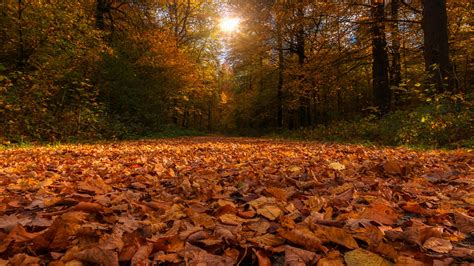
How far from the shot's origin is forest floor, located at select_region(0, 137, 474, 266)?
135 centimetres

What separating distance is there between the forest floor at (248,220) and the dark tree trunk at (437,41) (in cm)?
607

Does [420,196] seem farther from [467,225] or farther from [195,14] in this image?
[195,14]

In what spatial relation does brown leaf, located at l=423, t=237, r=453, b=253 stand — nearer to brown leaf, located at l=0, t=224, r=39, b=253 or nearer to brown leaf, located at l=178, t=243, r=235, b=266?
brown leaf, located at l=178, t=243, r=235, b=266

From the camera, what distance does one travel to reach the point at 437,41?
8516mm

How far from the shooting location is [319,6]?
1208 centimetres

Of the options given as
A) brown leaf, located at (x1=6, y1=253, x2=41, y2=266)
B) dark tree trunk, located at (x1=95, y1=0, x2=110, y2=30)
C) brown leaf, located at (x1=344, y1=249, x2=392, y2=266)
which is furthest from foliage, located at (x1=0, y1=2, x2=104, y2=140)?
brown leaf, located at (x1=344, y1=249, x2=392, y2=266)

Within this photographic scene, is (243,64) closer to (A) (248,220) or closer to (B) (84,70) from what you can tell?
(B) (84,70)

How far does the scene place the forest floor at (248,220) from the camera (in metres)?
1.35

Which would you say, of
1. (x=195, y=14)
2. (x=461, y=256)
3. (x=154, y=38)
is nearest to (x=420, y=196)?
(x=461, y=256)

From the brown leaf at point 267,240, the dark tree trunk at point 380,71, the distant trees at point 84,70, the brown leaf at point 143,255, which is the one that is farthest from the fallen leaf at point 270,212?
the dark tree trunk at point 380,71

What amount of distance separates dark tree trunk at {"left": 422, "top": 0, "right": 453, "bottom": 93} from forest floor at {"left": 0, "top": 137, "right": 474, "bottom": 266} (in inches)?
239

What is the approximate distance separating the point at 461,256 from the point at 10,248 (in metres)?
1.76

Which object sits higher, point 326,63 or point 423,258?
point 326,63

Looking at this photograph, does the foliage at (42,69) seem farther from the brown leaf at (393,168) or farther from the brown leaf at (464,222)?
the brown leaf at (464,222)
